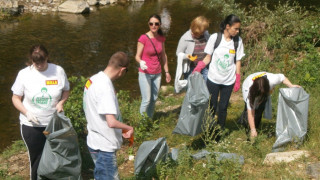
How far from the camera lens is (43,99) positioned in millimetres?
3781

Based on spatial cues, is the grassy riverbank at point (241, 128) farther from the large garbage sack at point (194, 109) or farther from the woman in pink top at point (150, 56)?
the woman in pink top at point (150, 56)

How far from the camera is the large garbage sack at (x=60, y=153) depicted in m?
3.64

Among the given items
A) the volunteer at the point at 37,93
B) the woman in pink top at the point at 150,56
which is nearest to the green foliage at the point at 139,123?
the woman in pink top at the point at 150,56

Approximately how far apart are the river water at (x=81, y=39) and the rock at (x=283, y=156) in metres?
4.17

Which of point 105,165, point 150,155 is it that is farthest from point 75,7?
point 105,165

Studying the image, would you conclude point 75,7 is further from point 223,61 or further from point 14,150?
point 223,61

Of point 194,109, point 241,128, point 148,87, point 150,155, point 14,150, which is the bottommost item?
point 14,150

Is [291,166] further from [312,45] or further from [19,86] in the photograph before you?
[312,45]

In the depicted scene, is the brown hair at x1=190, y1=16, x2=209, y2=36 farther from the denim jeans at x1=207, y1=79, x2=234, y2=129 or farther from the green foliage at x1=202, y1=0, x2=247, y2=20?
the green foliage at x1=202, y1=0, x2=247, y2=20

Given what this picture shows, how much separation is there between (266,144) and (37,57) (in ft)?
9.10

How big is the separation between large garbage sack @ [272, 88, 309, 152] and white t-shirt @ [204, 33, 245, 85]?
2.11 feet

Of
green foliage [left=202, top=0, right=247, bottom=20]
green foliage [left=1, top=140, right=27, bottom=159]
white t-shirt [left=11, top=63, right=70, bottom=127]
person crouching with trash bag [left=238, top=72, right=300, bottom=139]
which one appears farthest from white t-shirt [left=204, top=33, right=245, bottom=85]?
green foliage [left=202, top=0, right=247, bottom=20]

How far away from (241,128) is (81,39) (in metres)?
7.57

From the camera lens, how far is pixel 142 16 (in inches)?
597
